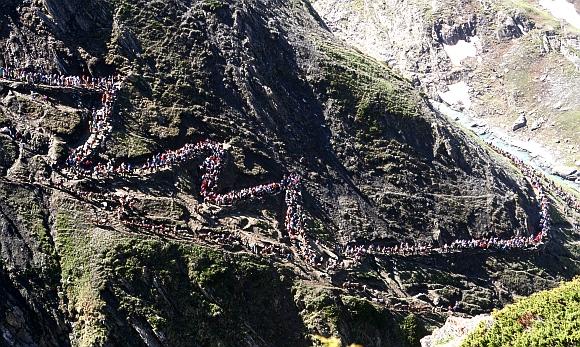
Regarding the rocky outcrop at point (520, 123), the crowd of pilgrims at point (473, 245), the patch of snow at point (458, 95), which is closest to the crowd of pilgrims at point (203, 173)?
the crowd of pilgrims at point (473, 245)

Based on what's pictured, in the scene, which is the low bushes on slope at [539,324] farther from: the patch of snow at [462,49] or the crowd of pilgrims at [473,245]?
the patch of snow at [462,49]

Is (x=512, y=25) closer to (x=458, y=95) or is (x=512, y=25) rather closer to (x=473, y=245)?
(x=458, y=95)

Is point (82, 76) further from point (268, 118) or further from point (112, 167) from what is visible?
point (268, 118)

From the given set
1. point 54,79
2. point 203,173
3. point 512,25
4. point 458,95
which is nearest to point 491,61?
point 512,25

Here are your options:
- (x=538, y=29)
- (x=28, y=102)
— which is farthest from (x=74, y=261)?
(x=538, y=29)

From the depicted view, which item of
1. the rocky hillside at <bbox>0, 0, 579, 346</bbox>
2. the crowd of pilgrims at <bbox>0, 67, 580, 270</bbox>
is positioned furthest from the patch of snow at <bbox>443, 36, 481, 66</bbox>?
the crowd of pilgrims at <bbox>0, 67, 580, 270</bbox>
